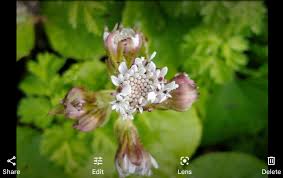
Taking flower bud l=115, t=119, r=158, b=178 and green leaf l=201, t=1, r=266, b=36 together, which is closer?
flower bud l=115, t=119, r=158, b=178

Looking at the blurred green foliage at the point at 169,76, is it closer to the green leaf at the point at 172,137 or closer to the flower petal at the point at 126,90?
the green leaf at the point at 172,137

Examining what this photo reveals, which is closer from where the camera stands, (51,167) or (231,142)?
(51,167)

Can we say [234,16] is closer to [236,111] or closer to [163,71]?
[236,111]

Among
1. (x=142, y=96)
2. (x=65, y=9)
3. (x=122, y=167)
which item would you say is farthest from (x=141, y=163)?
(x=65, y=9)

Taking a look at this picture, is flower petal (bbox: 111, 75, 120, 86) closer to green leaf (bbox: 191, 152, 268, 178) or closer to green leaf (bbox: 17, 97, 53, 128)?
green leaf (bbox: 17, 97, 53, 128)

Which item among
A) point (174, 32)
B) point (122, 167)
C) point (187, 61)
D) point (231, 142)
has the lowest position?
point (122, 167)

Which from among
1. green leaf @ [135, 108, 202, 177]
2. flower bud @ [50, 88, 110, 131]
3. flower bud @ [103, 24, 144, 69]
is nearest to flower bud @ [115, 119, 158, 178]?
flower bud @ [50, 88, 110, 131]

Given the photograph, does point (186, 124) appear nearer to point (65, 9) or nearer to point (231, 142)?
point (231, 142)
